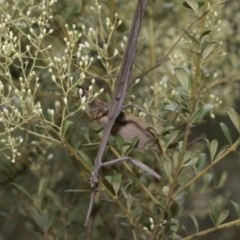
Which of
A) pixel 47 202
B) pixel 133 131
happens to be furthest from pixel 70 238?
pixel 133 131

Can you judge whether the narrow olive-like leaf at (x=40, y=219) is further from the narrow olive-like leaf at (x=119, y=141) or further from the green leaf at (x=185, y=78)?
the green leaf at (x=185, y=78)

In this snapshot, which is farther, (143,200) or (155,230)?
(143,200)

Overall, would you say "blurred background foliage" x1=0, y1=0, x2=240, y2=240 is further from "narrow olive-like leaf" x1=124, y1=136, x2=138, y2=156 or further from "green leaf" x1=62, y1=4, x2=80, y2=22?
"narrow olive-like leaf" x1=124, y1=136, x2=138, y2=156

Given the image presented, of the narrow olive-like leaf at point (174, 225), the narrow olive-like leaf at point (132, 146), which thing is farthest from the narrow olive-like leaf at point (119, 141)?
the narrow olive-like leaf at point (174, 225)

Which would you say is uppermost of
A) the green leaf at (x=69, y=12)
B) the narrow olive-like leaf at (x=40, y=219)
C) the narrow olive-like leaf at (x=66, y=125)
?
the green leaf at (x=69, y=12)

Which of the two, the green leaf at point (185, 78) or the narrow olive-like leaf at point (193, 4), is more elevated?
the narrow olive-like leaf at point (193, 4)

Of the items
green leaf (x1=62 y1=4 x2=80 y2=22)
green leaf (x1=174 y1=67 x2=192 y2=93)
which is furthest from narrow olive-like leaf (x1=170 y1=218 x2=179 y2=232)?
green leaf (x1=62 y1=4 x2=80 y2=22)

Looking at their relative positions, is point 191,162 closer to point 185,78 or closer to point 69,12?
point 185,78

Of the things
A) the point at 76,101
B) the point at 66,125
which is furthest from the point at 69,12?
the point at 66,125

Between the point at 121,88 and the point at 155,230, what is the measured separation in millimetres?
184

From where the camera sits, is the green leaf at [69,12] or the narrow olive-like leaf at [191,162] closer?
the narrow olive-like leaf at [191,162]

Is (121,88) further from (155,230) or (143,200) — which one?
(143,200)

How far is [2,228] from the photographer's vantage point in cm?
147

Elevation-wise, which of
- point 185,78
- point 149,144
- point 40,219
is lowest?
point 40,219
